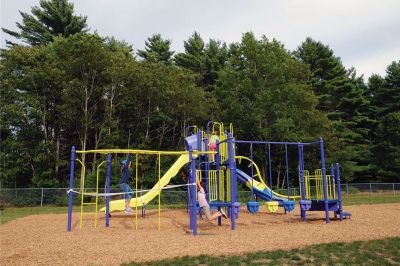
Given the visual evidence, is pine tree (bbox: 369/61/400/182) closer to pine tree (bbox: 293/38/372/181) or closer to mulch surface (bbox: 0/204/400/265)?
pine tree (bbox: 293/38/372/181)

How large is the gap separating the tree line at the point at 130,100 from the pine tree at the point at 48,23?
0.09 m

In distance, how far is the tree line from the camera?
2539cm

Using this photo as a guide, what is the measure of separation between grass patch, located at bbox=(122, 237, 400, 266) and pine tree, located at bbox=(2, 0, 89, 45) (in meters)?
29.1

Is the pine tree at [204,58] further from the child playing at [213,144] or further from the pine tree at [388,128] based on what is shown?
the child playing at [213,144]

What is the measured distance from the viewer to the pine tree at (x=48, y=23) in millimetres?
31203

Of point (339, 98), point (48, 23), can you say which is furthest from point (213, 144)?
point (339, 98)

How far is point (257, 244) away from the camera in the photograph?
24.4 feet

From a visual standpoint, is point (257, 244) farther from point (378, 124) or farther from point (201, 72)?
point (378, 124)

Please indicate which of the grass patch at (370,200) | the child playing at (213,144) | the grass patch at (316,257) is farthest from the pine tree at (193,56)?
the grass patch at (316,257)

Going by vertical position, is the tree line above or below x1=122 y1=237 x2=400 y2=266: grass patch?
above

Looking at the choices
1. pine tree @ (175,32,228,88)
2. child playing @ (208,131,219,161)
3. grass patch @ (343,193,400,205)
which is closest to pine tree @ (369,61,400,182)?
grass patch @ (343,193,400,205)

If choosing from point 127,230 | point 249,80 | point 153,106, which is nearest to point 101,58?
point 153,106

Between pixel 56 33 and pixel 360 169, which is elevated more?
pixel 56 33

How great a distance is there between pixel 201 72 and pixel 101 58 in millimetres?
13823
